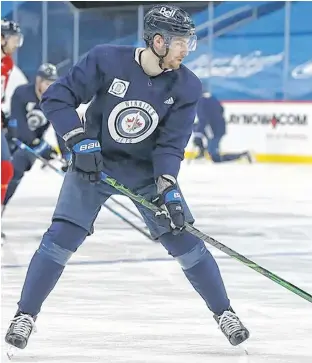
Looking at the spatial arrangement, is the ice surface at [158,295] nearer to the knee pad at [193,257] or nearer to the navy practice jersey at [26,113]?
the knee pad at [193,257]

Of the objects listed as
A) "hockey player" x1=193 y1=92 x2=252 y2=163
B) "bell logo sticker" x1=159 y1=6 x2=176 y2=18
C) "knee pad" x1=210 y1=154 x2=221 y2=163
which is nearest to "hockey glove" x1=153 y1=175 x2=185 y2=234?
"bell logo sticker" x1=159 y1=6 x2=176 y2=18

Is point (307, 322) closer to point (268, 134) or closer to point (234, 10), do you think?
point (268, 134)

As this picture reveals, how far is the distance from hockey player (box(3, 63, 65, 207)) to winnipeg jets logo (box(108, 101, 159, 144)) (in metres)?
2.60

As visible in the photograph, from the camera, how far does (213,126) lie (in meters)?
11.0

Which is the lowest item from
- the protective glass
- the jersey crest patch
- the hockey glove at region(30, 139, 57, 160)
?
the hockey glove at region(30, 139, 57, 160)

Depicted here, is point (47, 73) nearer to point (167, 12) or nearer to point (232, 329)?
point (167, 12)

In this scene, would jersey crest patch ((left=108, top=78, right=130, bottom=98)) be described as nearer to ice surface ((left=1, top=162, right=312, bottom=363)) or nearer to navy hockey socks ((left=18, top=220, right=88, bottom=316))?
navy hockey socks ((left=18, top=220, right=88, bottom=316))

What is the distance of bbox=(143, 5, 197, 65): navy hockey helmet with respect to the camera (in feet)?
8.05

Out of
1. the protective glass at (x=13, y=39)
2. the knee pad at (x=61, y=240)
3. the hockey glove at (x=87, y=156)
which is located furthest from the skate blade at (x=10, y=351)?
the protective glass at (x=13, y=39)

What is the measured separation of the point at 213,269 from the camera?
2559 mm

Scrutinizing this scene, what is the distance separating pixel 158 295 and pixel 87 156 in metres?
0.99

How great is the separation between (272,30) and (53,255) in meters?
10.0

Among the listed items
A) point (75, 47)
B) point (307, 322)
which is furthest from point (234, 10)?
point (307, 322)

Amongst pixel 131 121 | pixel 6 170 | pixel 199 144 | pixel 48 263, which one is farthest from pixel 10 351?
pixel 199 144
